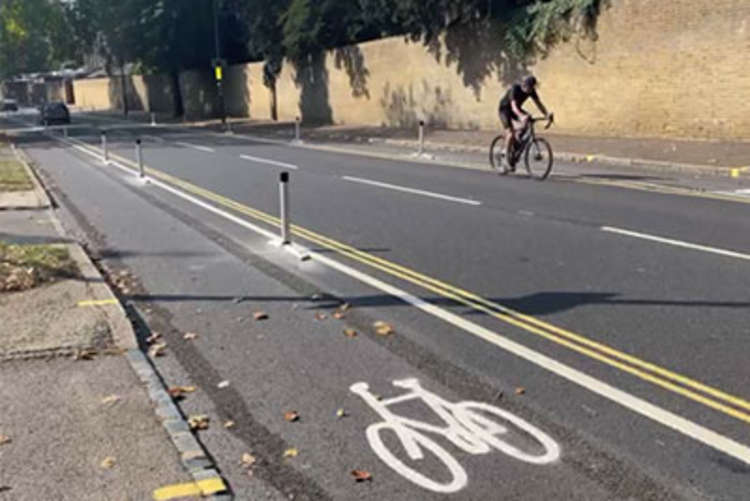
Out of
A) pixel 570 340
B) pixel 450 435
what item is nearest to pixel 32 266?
pixel 570 340

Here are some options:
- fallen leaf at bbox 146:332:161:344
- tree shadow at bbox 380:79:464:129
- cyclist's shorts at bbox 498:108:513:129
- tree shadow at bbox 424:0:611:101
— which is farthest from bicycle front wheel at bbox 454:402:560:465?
tree shadow at bbox 380:79:464:129

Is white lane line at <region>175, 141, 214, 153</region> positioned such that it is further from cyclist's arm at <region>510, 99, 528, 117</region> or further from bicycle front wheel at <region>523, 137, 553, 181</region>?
cyclist's arm at <region>510, 99, 528, 117</region>

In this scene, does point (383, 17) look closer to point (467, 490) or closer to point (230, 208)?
point (230, 208)

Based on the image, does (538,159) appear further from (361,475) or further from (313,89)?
(313,89)

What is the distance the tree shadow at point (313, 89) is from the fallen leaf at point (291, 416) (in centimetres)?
3798

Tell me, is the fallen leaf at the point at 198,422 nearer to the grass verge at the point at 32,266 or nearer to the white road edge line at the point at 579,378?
the white road edge line at the point at 579,378

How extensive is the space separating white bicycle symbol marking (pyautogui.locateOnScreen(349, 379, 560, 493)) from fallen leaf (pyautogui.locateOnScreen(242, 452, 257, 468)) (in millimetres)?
610

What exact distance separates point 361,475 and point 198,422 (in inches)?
45.3

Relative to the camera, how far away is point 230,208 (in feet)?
42.8

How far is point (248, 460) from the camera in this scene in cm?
419

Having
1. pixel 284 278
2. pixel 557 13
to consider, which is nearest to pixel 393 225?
pixel 284 278

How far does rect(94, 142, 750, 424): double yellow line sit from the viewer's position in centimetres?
479

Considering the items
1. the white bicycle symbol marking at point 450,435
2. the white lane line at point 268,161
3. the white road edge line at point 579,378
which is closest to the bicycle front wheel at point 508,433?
the white bicycle symbol marking at point 450,435

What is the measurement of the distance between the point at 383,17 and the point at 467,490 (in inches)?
1332
